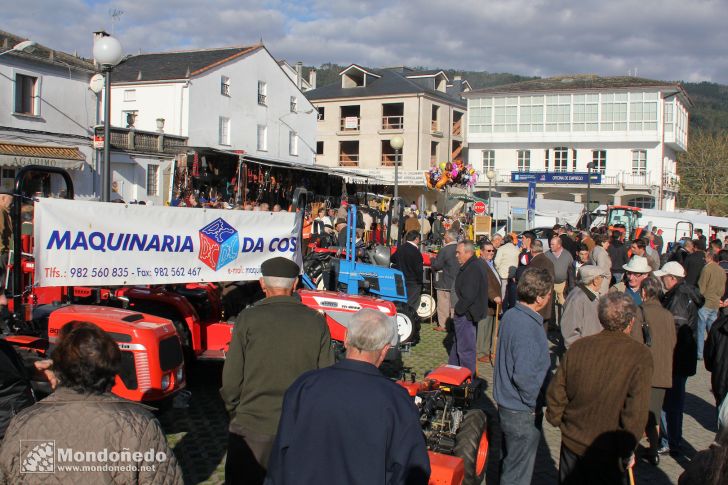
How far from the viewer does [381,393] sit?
281 centimetres

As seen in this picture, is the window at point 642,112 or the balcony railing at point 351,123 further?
the balcony railing at point 351,123

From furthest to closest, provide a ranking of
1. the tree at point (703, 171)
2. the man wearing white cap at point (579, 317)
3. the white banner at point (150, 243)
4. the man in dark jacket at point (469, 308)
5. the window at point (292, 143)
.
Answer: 1. the tree at point (703, 171)
2. the window at point (292, 143)
3. the man in dark jacket at point (469, 308)
4. the man wearing white cap at point (579, 317)
5. the white banner at point (150, 243)

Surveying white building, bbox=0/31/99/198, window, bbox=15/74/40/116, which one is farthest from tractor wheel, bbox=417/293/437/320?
window, bbox=15/74/40/116

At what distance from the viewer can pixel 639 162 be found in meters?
53.4

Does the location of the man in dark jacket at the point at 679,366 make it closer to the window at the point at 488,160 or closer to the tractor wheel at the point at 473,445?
the tractor wheel at the point at 473,445

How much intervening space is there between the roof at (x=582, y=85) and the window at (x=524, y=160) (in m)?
4.96

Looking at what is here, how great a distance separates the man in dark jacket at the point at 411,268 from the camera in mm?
11898

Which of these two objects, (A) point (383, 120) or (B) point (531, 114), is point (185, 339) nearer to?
(A) point (383, 120)

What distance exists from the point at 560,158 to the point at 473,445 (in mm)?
52926

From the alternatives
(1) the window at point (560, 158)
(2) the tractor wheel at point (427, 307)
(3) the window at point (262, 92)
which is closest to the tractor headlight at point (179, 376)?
(2) the tractor wheel at point (427, 307)

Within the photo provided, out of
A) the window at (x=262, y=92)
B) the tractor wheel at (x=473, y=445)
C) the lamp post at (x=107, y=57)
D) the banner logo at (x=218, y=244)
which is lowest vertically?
the tractor wheel at (x=473, y=445)

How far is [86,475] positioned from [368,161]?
52164mm

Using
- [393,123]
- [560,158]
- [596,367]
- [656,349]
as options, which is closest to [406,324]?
[656,349]

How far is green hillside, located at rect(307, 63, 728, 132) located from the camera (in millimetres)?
112875
